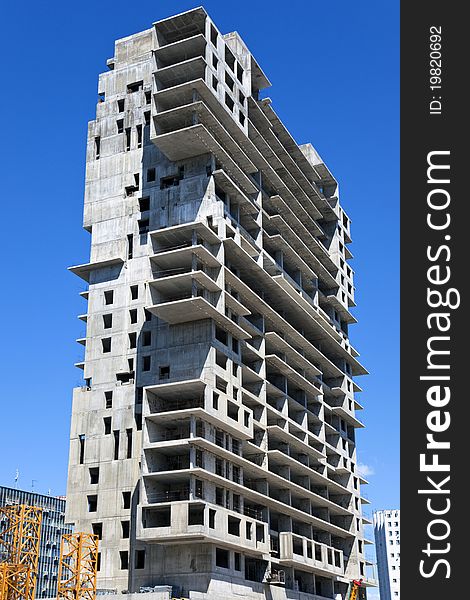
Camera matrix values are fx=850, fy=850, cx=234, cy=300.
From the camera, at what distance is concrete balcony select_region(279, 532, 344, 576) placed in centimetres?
8644

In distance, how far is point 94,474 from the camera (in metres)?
79.6

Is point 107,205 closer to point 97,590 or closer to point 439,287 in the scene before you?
point 97,590

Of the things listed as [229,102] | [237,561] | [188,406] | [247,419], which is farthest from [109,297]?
[237,561]

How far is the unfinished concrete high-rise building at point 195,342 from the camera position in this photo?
243 feet

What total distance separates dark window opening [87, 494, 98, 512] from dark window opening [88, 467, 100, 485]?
1.33 metres

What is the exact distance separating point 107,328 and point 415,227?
62599mm

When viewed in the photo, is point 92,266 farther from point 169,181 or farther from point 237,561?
point 237,561

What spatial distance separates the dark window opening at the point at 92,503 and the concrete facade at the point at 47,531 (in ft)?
294

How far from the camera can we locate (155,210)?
280 ft

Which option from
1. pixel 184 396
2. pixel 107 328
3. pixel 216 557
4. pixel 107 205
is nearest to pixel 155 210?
pixel 107 205

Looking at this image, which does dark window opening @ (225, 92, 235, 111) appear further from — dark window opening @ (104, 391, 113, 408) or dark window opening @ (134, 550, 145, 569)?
dark window opening @ (134, 550, 145, 569)

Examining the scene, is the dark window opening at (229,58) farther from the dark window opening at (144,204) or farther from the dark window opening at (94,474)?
the dark window opening at (94,474)

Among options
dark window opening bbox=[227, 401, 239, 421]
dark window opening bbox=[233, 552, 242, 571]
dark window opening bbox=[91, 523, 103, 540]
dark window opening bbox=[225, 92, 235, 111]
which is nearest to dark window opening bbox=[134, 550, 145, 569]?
dark window opening bbox=[91, 523, 103, 540]

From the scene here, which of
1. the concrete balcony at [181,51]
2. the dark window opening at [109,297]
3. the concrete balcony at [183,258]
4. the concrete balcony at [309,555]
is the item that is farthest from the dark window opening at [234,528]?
the concrete balcony at [181,51]
